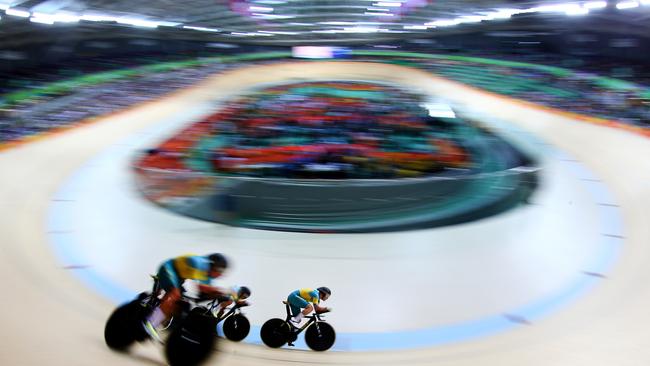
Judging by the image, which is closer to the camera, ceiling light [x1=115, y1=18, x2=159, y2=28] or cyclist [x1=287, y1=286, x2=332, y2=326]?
cyclist [x1=287, y1=286, x2=332, y2=326]

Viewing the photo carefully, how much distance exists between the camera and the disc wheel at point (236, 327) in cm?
264

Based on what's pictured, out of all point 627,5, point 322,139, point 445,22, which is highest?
point 627,5

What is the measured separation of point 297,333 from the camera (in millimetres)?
2613

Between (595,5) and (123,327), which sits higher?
(595,5)

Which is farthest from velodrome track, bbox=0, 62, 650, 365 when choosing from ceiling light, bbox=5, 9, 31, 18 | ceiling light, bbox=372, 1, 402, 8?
ceiling light, bbox=372, 1, 402, 8

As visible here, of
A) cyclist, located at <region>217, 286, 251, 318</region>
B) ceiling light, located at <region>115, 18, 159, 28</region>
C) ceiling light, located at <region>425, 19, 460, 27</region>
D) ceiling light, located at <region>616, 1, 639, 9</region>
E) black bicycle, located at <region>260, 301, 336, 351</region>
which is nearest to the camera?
cyclist, located at <region>217, 286, 251, 318</region>

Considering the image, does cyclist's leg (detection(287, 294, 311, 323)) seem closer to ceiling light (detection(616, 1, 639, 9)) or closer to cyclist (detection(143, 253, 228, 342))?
cyclist (detection(143, 253, 228, 342))

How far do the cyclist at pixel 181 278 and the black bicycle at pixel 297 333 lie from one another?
1.30 ft

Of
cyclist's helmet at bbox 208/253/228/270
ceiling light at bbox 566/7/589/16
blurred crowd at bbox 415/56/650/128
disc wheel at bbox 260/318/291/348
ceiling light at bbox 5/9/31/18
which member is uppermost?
ceiling light at bbox 566/7/589/16

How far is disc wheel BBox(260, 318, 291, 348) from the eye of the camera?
103 inches

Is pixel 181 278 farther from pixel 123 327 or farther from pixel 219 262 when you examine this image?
pixel 123 327

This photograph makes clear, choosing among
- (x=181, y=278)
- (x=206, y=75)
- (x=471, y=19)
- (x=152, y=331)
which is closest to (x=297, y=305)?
(x=181, y=278)

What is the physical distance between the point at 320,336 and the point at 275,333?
23 cm

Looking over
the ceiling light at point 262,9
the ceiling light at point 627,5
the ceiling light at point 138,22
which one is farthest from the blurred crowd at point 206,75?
the ceiling light at point 262,9
